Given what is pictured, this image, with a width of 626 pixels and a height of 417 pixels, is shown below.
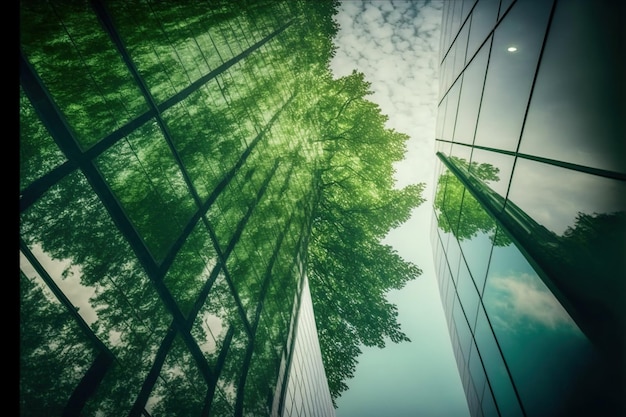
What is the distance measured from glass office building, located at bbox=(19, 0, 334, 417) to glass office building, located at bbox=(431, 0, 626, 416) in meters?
4.24

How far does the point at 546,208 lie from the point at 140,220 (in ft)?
15.6

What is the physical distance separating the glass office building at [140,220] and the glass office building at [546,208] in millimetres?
4242

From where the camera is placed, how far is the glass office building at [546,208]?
2.69m

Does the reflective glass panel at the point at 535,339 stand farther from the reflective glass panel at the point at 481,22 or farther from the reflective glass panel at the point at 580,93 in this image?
the reflective glass panel at the point at 481,22

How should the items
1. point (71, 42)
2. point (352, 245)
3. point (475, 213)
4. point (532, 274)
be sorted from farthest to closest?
point (352, 245)
point (475, 213)
point (532, 274)
point (71, 42)

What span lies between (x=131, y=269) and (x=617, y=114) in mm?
4642

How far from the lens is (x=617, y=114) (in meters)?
2.55

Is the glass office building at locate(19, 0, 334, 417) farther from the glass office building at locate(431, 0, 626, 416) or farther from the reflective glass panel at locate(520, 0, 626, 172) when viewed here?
the reflective glass panel at locate(520, 0, 626, 172)

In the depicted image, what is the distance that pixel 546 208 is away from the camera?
3715 millimetres

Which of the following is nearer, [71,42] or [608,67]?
[608,67]

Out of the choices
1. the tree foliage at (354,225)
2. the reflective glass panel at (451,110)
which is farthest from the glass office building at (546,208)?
the tree foliage at (354,225)

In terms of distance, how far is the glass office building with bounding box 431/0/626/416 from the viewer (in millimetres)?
2693

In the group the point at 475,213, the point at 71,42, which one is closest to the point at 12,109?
the point at 71,42

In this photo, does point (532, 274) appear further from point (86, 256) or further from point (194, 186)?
point (86, 256)
